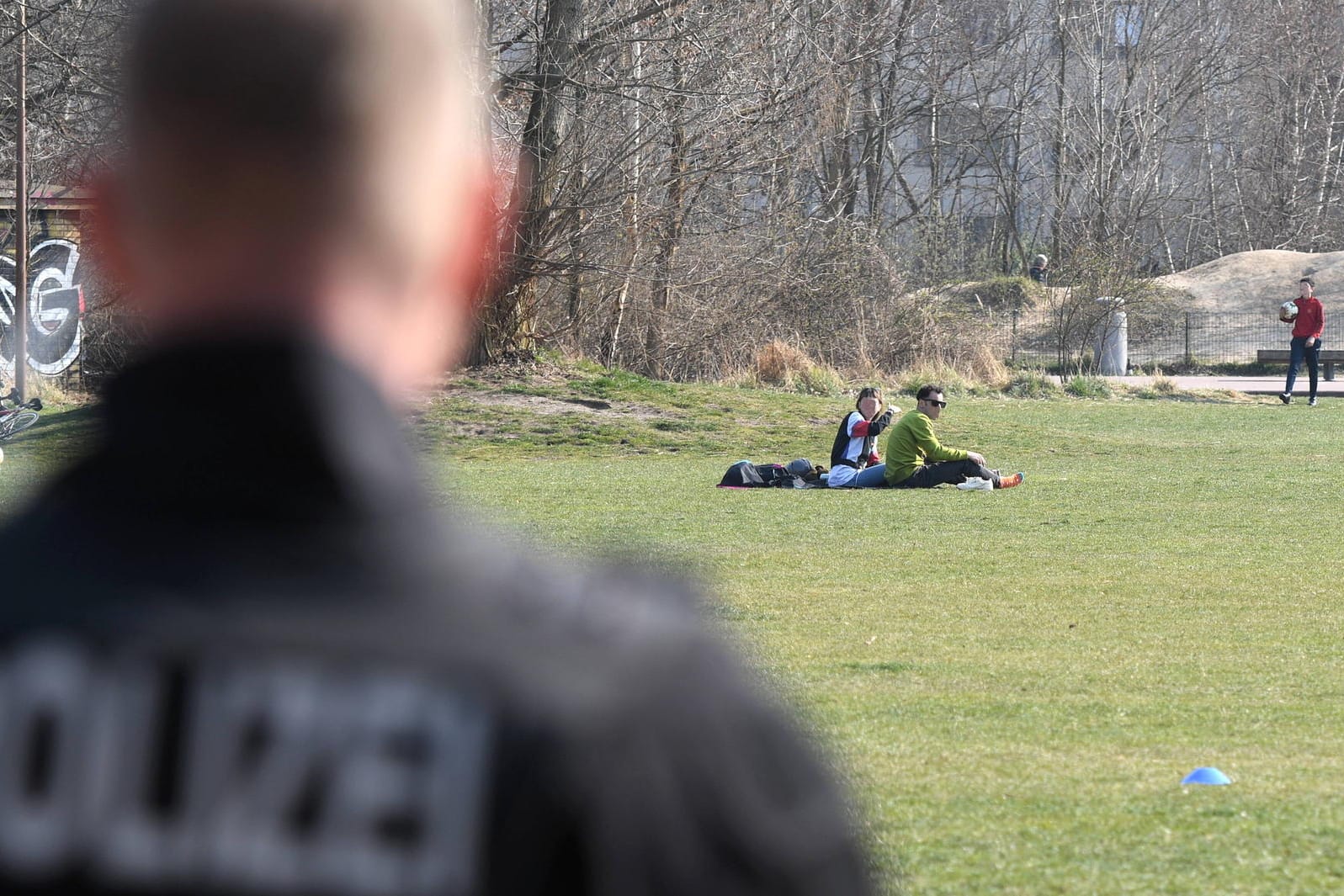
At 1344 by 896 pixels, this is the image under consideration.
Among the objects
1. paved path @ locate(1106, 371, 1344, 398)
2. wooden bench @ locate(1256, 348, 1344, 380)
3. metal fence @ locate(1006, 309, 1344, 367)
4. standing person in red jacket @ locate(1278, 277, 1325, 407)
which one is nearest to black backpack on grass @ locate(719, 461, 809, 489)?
standing person in red jacket @ locate(1278, 277, 1325, 407)

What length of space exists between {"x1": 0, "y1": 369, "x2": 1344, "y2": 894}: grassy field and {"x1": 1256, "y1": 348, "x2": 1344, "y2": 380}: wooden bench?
625 inches

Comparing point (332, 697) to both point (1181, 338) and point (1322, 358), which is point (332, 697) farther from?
point (1181, 338)

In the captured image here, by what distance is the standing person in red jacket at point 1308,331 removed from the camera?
93.9 feet

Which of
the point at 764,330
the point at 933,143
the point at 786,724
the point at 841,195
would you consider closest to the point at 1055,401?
the point at 764,330

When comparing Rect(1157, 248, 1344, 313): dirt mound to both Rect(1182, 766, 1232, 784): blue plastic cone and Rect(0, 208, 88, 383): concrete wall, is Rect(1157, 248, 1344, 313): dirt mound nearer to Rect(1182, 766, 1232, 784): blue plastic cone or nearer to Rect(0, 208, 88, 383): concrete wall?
Rect(0, 208, 88, 383): concrete wall

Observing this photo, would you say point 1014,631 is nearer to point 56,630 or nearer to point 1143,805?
point 1143,805

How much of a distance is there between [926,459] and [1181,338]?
96.0 ft

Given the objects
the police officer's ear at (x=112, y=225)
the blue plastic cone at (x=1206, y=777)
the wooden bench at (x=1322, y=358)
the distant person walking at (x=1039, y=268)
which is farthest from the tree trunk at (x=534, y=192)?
the distant person walking at (x=1039, y=268)

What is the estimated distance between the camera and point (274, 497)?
1.10m

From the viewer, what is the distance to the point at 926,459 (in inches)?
669

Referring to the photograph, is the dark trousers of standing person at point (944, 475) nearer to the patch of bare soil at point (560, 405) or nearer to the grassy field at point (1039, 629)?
the grassy field at point (1039, 629)

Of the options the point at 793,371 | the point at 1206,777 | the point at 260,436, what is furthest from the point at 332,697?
the point at 793,371

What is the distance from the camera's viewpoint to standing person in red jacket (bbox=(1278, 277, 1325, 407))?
2862 centimetres

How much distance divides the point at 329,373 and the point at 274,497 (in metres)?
0.09
